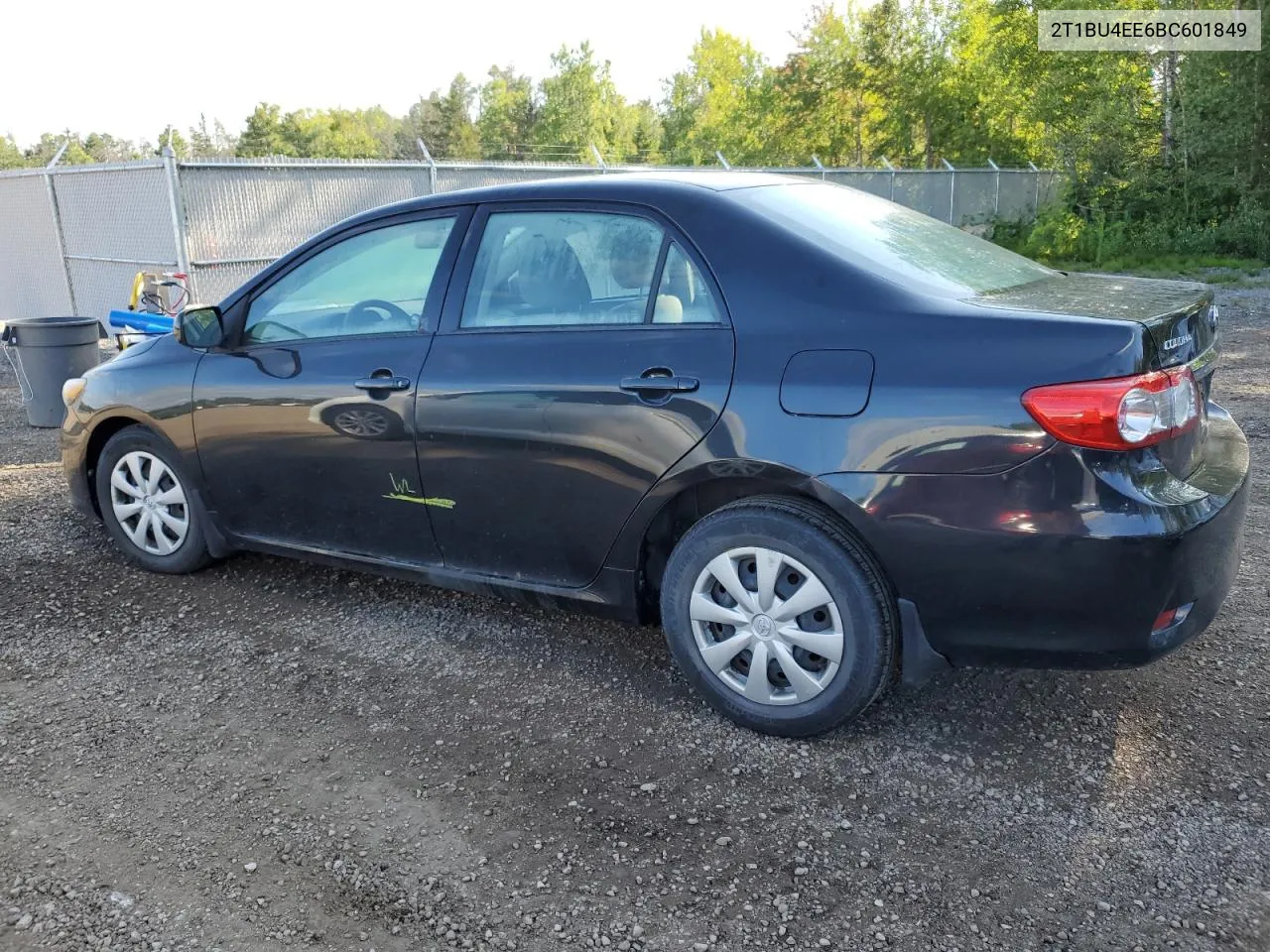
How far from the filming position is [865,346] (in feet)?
9.33

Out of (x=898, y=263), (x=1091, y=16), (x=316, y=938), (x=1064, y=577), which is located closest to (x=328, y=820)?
(x=316, y=938)

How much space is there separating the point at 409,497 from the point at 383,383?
42 centimetres

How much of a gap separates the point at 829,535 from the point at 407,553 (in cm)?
168

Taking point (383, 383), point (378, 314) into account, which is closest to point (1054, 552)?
point (383, 383)

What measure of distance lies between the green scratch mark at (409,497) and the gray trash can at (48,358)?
5.61m

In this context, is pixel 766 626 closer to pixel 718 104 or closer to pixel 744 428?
pixel 744 428

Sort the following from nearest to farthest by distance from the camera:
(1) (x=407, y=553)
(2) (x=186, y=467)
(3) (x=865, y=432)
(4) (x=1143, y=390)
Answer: (4) (x=1143, y=390), (3) (x=865, y=432), (1) (x=407, y=553), (2) (x=186, y=467)

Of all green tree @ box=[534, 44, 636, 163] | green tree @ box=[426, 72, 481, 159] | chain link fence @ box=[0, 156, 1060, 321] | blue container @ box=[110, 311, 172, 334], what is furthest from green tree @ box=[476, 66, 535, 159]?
blue container @ box=[110, 311, 172, 334]

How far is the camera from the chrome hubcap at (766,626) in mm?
3012

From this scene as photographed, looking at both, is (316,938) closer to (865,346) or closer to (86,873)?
(86,873)

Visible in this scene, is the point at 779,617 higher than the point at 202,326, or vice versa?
the point at 202,326

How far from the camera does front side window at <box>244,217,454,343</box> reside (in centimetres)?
379

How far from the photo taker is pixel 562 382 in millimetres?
3312

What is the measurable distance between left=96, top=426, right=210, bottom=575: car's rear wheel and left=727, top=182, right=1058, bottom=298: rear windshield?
275cm
